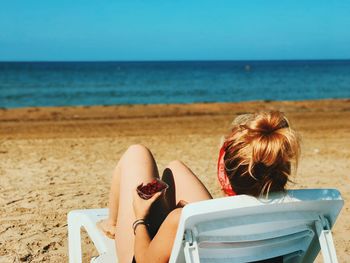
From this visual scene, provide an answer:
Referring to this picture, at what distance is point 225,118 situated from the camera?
14.9 metres

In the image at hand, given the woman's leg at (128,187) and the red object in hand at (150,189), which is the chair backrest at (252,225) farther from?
the woman's leg at (128,187)

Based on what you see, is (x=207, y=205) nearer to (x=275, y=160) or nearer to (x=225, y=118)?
(x=275, y=160)

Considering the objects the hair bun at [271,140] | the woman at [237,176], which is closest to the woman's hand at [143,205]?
the woman at [237,176]

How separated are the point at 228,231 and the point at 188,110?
48.4 feet

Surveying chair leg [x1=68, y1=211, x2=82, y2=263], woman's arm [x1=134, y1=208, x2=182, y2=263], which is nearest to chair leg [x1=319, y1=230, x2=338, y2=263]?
woman's arm [x1=134, y1=208, x2=182, y2=263]

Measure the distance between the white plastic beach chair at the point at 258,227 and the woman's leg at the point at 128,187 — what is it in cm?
54

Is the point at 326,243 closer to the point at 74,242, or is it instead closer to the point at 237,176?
the point at 237,176

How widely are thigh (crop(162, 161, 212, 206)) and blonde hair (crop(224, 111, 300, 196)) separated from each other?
2.03 feet

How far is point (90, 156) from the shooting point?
28.8 ft

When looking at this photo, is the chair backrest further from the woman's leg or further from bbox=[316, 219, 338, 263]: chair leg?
the woman's leg

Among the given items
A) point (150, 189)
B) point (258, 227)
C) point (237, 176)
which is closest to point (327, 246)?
point (258, 227)

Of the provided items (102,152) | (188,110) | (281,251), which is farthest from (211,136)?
(281,251)

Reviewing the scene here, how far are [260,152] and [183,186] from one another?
886mm

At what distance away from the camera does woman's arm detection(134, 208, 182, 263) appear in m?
2.33
